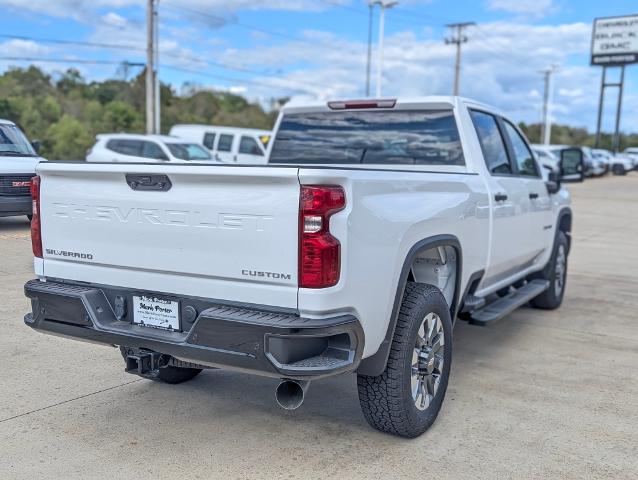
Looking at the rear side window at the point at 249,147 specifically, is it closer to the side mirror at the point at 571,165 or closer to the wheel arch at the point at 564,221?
the wheel arch at the point at 564,221

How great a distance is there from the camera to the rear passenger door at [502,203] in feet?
16.9

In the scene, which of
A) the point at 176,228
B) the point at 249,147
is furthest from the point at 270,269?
the point at 249,147

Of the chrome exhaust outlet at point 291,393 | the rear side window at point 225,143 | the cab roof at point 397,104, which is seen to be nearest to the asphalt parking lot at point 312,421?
the chrome exhaust outlet at point 291,393

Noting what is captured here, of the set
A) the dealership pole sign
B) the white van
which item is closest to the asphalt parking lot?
the white van

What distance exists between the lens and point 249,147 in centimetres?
2119

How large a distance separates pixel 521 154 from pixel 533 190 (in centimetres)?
34

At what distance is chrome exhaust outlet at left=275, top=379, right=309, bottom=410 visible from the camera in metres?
3.33

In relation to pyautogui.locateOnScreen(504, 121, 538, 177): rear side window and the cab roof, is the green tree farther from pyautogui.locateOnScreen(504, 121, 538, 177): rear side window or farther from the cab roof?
pyautogui.locateOnScreen(504, 121, 538, 177): rear side window

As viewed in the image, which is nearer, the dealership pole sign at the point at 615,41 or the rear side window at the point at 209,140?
the rear side window at the point at 209,140

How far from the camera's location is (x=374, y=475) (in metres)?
3.45

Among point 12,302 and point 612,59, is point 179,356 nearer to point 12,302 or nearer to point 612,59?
point 12,302

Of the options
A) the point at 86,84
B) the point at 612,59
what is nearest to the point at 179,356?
the point at 612,59

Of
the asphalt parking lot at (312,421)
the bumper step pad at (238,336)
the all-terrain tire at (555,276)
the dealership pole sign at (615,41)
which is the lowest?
the asphalt parking lot at (312,421)

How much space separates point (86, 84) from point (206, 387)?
221ft
